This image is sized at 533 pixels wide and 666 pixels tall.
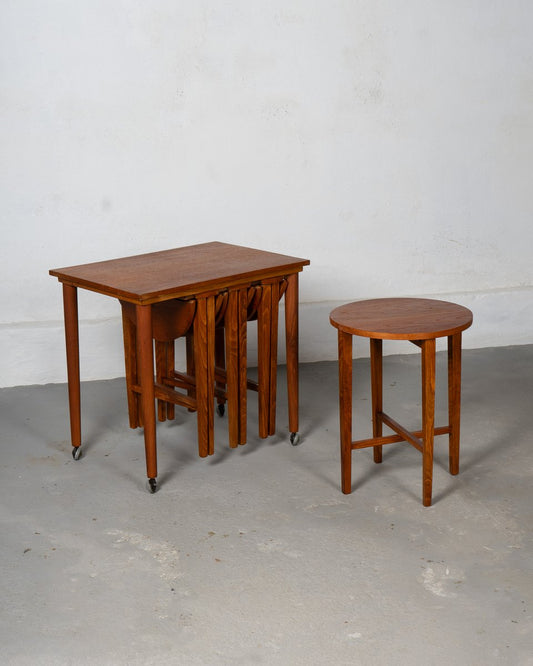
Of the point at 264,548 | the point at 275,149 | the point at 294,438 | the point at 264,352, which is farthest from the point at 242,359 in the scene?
the point at 275,149

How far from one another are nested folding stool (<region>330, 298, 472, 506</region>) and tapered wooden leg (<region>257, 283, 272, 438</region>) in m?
0.43

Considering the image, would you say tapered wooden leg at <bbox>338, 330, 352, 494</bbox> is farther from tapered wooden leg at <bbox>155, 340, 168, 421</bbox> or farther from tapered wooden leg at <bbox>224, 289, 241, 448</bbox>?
tapered wooden leg at <bbox>155, 340, 168, 421</bbox>

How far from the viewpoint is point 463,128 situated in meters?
5.80

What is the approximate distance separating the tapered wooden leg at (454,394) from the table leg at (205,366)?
3.40ft

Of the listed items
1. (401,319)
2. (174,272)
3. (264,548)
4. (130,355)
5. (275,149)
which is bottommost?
→ (264,548)

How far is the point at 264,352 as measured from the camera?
13.8 ft

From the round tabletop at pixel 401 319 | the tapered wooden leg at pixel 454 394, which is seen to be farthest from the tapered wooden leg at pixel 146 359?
the tapered wooden leg at pixel 454 394

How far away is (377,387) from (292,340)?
1.59ft

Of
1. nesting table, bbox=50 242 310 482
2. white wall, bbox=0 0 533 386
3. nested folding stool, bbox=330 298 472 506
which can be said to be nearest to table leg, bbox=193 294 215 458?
nesting table, bbox=50 242 310 482

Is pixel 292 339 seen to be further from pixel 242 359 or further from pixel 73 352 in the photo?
pixel 73 352

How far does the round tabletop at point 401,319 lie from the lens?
136 inches

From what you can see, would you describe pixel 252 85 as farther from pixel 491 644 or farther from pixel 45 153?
pixel 491 644

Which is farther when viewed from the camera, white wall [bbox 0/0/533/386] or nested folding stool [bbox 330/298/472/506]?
white wall [bbox 0/0/533/386]

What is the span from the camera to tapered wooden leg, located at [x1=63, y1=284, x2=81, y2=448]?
13.2 ft
